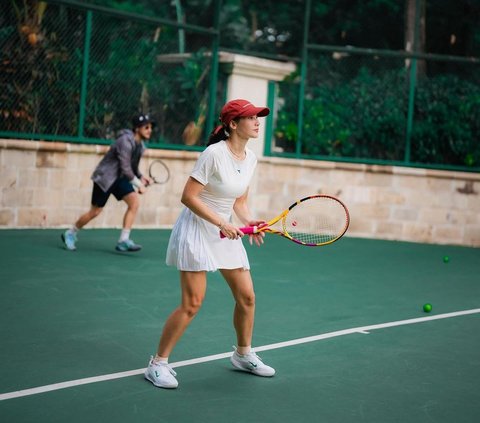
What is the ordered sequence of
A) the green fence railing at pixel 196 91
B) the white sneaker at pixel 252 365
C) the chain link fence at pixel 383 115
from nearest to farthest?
the white sneaker at pixel 252 365 → the green fence railing at pixel 196 91 → the chain link fence at pixel 383 115

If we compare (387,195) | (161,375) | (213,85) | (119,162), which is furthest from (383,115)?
(161,375)

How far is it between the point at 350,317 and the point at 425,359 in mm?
1606

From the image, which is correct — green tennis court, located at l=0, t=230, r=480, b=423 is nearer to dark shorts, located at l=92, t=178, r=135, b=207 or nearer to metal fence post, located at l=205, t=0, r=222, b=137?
dark shorts, located at l=92, t=178, r=135, b=207

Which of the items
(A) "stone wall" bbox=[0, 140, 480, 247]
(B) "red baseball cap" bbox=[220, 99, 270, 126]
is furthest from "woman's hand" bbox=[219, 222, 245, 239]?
(A) "stone wall" bbox=[0, 140, 480, 247]

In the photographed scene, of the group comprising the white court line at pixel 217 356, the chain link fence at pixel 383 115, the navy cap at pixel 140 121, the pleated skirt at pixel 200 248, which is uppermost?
the chain link fence at pixel 383 115

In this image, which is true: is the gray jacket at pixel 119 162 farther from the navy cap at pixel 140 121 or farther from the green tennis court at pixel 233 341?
the green tennis court at pixel 233 341

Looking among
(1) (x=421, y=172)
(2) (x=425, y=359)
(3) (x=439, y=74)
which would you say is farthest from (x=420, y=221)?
(2) (x=425, y=359)

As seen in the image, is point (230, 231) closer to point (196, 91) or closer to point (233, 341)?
point (233, 341)

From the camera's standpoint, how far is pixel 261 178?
51.1 ft

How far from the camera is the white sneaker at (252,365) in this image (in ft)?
20.3

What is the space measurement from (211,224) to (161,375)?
103 cm

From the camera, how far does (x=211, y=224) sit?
5.96 metres

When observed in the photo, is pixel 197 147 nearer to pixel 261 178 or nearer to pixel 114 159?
pixel 261 178

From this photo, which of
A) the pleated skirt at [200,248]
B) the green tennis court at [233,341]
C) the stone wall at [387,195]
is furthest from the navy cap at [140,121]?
the pleated skirt at [200,248]
